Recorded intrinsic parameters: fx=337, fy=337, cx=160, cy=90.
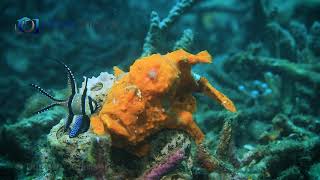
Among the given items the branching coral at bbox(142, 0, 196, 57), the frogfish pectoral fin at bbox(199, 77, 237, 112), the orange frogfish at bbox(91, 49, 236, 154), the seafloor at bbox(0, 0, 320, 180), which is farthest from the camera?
the branching coral at bbox(142, 0, 196, 57)

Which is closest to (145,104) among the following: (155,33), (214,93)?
(214,93)

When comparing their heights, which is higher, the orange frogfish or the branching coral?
the branching coral

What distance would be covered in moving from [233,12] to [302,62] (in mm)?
3242

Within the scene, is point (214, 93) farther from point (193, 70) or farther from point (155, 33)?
point (193, 70)

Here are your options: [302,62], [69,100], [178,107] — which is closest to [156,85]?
[178,107]

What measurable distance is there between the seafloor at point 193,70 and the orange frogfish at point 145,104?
4.8 inches

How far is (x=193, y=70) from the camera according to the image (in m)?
6.46

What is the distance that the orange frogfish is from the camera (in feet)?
8.56

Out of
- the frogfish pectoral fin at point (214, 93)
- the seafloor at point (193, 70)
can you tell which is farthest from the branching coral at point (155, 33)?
the frogfish pectoral fin at point (214, 93)

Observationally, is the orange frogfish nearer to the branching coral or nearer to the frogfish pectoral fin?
the frogfish pectoral fin

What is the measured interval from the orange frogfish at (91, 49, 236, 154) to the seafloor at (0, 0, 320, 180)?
122mm

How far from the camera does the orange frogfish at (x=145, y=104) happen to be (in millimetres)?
2609

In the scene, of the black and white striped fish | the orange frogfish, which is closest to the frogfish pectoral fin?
the orange frogfish

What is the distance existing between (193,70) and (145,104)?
3.87 meters
